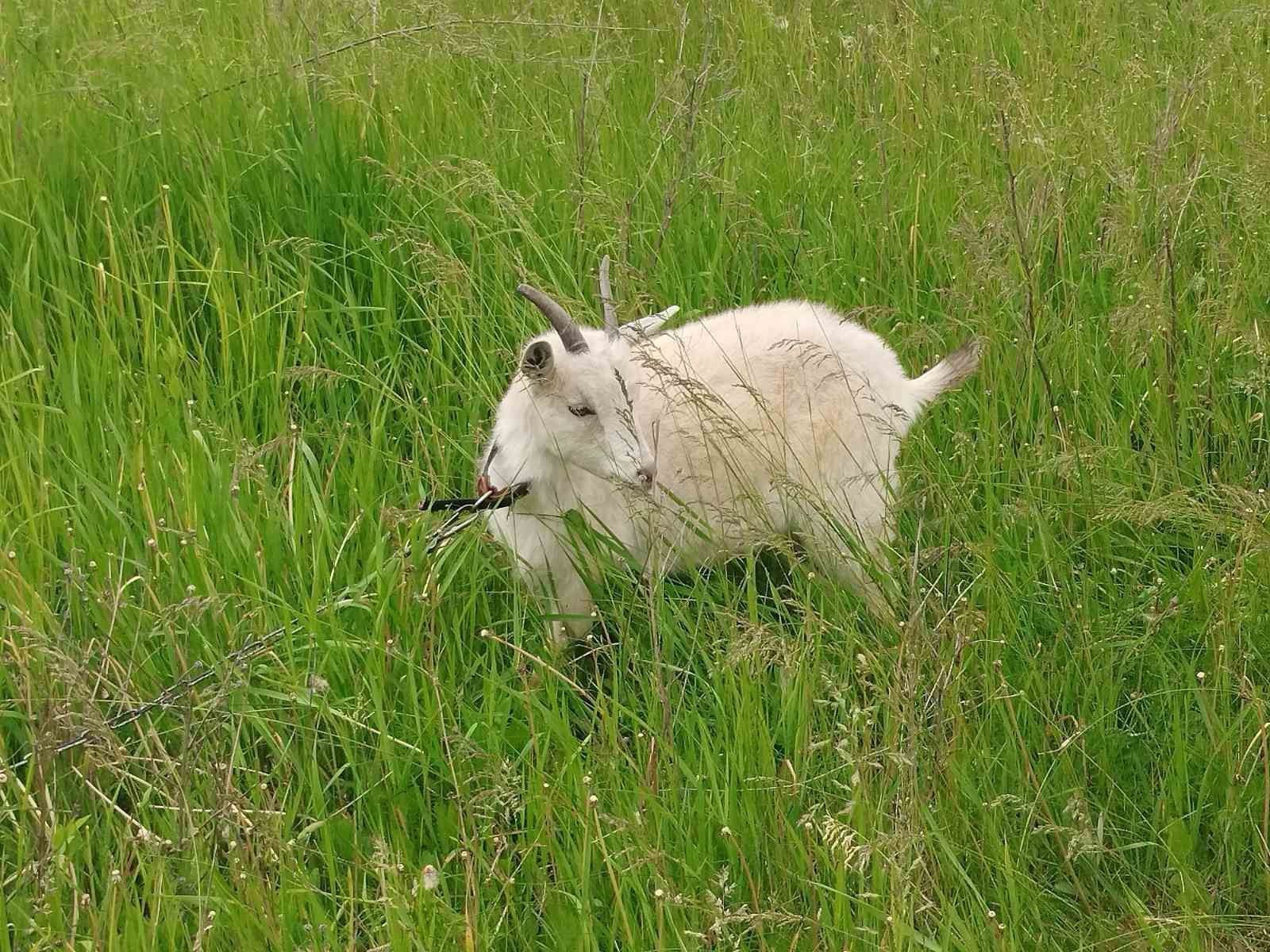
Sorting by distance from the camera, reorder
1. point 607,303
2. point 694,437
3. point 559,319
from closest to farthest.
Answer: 1. point 559,319
2. point 607,303
3. point 694,437

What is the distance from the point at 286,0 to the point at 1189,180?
9.83 ft

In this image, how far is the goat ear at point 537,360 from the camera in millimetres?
3090

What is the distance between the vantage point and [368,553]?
3055 millimetres

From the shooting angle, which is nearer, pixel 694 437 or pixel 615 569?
pixel 615 569

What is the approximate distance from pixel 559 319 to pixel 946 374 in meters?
1.10

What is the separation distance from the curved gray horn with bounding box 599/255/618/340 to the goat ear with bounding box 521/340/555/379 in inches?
7.4

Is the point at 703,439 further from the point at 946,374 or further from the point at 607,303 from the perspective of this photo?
the point at 946,374

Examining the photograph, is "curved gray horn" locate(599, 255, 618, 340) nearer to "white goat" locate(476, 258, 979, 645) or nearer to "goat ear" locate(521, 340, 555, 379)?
"white goat" locate(476, 258, 979, 645)

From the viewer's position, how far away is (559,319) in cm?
308

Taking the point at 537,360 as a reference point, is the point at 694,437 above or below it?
below

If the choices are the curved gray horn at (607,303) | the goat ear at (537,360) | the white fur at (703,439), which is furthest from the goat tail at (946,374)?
the goat ear at (537,360)

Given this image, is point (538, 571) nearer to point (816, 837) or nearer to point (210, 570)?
point (210, 570)

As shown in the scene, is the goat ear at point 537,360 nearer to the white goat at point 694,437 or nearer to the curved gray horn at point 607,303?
the white goat at point 694,437

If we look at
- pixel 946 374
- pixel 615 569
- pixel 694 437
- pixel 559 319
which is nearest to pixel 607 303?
pixel 559 319
